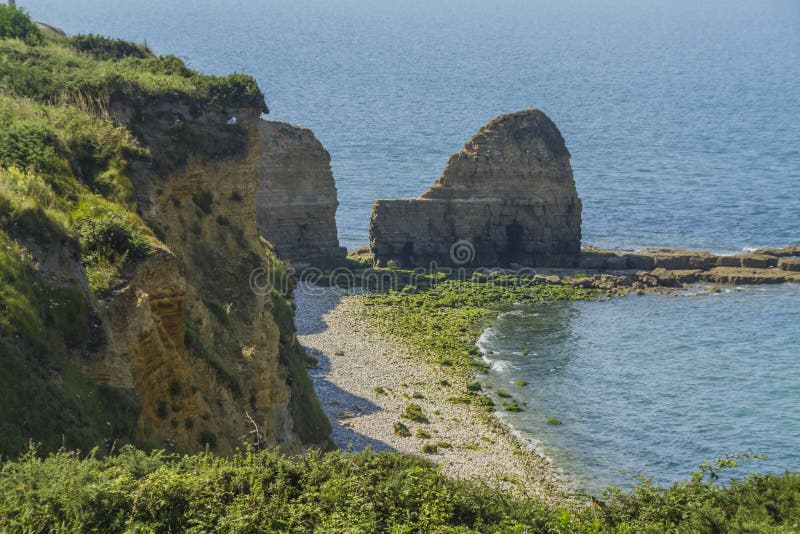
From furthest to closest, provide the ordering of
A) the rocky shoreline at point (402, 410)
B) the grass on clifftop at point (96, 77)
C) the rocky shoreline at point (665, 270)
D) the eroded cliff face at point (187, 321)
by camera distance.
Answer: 1. the rocky shoreline at point (665, 270)
2. the rocky shoreline at point (402, 410)
3. the grass on clifftop at point (96, 77)
4. the eroded cliff face at point (187, 321)

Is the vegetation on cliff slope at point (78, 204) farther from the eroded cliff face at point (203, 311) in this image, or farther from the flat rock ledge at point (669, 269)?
the flat rock ledge at point (669, 269)

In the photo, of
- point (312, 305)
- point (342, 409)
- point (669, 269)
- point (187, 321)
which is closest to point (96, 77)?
point (187, 321)

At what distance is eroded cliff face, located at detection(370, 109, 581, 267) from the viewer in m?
81.6

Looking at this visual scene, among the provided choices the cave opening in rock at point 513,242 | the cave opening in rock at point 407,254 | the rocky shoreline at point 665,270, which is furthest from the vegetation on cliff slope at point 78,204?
the cave opening in rock at point 513,242

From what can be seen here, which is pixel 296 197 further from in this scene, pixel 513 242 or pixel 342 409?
pixel 342 409

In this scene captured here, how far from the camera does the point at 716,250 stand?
8781 cm

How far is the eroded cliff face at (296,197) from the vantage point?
252 ft

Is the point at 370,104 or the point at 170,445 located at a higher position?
the point at 370,104

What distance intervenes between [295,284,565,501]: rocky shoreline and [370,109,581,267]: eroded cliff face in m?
16.6

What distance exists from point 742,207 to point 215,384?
92212 millimetres

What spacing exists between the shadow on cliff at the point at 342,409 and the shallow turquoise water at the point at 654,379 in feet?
25.0

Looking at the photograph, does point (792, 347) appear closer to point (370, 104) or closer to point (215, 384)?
point (215, 384)

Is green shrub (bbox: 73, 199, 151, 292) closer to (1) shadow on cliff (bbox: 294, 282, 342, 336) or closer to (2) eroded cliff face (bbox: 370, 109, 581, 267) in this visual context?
(1) shadow on cliff (bbox: 294, 282, 342, 336)

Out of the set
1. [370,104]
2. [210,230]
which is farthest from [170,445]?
[370,104]
